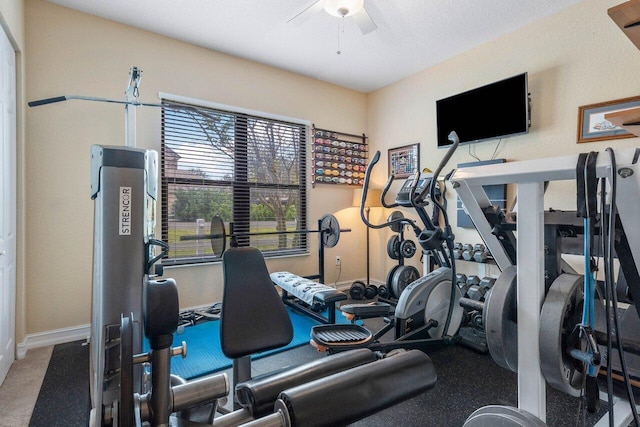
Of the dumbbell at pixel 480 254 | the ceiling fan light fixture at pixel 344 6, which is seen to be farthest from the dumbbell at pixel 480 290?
the ceiling fan light fixture at pixel 344 6

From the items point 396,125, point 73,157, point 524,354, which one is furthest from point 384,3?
point 73,157

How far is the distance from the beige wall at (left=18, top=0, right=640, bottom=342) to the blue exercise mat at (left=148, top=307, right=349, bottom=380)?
22.3 inches

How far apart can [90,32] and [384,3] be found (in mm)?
2634

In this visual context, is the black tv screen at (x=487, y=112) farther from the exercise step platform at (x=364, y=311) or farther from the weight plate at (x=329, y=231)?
the exercise step platform at (x=364, y=311)

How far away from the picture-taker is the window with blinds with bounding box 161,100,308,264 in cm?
332

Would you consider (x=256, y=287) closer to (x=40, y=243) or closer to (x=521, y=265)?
(x=521, y=265)

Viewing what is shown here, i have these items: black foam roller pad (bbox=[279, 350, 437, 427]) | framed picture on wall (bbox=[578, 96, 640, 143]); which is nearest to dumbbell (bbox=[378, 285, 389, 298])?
framed picture on wall (bbox=[578, 96, 640, 143])

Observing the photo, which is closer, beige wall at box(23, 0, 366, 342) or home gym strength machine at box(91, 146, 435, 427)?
home gym strength machine at box(91, 146, 435, 427)

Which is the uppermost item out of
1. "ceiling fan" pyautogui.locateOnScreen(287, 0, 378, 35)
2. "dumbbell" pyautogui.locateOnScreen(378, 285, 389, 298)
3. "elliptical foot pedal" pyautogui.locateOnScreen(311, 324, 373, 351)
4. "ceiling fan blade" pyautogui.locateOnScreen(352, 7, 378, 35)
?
"ceiling fan" pyautogui.locateOnScreen(287, 0, 378, 35)

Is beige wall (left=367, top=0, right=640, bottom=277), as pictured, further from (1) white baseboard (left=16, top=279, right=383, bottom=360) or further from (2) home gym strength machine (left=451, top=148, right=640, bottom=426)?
(1) white baseboard (left=16, top=279, right=383, bottom=360)

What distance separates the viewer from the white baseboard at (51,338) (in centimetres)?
250

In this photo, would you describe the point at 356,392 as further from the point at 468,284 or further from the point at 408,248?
the point at 408,248

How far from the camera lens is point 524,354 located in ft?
3.47

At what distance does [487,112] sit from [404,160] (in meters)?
1.19
